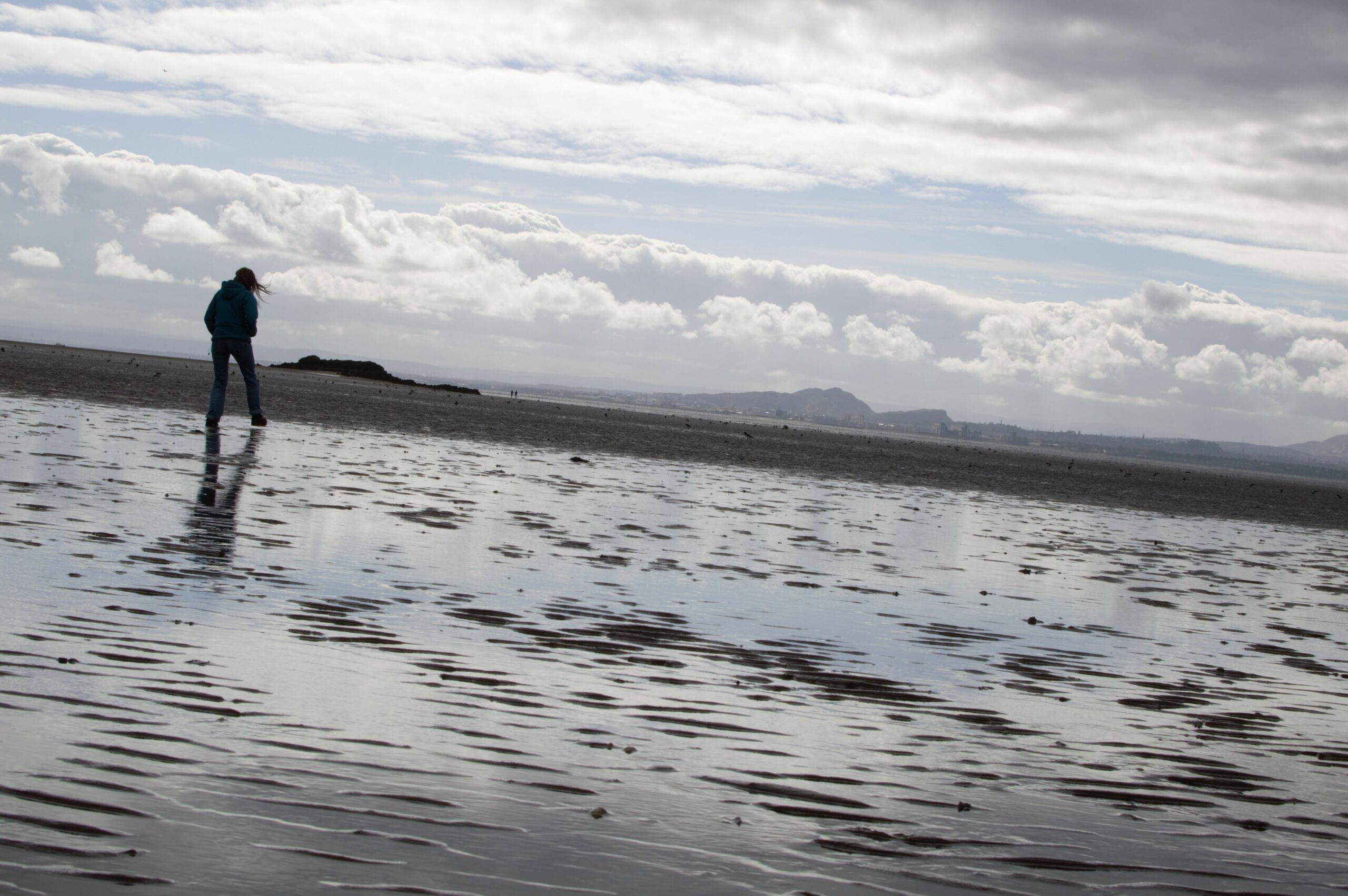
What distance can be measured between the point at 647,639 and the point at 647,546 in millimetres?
6162

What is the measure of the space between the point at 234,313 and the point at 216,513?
1255 centimetres

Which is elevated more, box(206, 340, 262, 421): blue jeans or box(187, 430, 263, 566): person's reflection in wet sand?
box(206, 340, 262, 421): blue jeans

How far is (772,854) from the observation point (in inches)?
198

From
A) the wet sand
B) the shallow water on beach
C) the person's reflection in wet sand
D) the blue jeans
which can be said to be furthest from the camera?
the wet sand

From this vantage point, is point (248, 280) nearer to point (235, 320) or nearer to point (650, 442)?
point (235, 320)

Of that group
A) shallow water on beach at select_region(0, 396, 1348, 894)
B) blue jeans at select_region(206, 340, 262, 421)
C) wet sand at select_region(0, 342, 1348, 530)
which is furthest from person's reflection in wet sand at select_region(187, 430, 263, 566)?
Answer: wet sand at select_region(0, 342, 1348, 530)

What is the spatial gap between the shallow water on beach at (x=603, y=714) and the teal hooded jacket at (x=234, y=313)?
8.91 meters

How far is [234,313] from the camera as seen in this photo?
2566cm

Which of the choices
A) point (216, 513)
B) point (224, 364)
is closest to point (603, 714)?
point (216, 513)

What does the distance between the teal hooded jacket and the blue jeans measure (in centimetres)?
14

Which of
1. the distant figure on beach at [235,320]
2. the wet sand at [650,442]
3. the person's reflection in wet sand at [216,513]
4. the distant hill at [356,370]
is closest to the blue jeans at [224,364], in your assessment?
the distant figure on beach at [235,320]

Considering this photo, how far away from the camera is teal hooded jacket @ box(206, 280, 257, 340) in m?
25.5

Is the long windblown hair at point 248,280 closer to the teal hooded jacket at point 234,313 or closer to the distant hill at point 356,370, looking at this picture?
the teal hooded jacket at point 234,313

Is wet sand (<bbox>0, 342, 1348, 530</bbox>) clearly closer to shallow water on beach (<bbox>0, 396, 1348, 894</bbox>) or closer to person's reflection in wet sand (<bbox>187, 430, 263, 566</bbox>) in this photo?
person's reflection in wet sand (<bbox>187, 430, 263, 566</bbox>)
